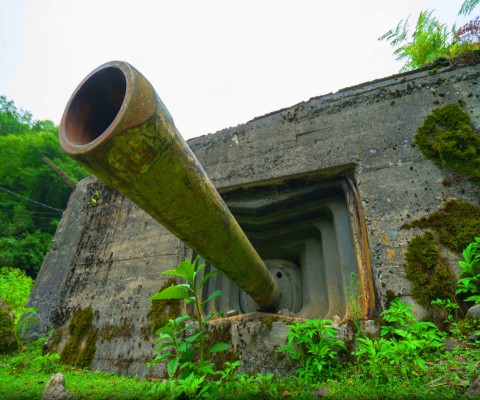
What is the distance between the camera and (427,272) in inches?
96.1

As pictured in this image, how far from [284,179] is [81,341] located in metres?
3.65

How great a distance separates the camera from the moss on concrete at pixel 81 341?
3.64m

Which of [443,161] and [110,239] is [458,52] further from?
[110,239]

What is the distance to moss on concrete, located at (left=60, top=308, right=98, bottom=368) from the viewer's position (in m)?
3.64

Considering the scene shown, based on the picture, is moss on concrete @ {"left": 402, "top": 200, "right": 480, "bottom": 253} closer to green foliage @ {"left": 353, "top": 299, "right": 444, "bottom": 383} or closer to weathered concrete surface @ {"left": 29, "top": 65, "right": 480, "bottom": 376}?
weathered concrete surface @ {"left": 29, "top": 65, "right": 480, "bottom": 376}

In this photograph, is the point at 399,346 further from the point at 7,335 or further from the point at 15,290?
the point at 15,290

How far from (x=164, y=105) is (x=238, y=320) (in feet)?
8.61

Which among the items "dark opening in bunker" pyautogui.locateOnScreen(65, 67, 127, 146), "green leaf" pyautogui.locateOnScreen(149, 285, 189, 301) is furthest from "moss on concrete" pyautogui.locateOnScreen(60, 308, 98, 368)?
"dark opening in bunker" pyautogui.locateOnScreen(65, 67, 127, 146)

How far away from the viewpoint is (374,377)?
1.84m

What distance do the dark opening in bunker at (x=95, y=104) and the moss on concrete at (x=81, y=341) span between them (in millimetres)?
3767

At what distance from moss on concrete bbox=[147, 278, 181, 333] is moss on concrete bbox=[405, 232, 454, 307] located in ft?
8.87

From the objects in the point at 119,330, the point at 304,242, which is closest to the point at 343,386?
the point at 304,242

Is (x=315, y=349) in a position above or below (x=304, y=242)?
below

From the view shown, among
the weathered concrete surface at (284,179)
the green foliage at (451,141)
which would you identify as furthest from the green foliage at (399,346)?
the green foliage at (451,141)
